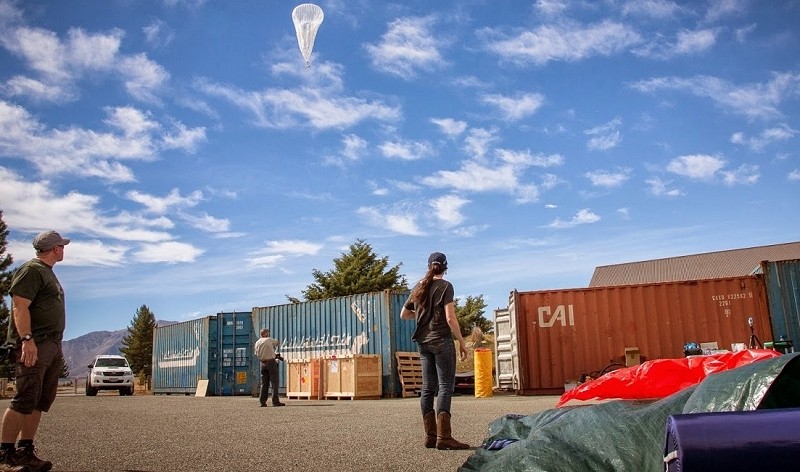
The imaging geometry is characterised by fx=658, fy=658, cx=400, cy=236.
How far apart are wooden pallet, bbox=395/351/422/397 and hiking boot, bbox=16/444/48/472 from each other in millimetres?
14509

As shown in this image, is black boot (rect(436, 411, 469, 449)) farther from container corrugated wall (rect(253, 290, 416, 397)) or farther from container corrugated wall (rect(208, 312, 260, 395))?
container corrugated wall (rect(208, 312, 260, 395))

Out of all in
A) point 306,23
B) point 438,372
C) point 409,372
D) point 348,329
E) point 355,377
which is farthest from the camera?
point 348,329

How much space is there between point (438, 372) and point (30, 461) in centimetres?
318

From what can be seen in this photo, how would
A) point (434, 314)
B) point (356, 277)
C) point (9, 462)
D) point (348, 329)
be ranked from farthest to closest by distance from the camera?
point (356, 277) < point (348, 329) < point (434, 314) < point (9, 462)

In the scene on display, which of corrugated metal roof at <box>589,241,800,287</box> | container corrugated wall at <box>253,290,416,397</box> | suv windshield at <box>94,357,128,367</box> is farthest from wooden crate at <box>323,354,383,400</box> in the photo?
corrugated metal roof at <box>589,241,800,287</box>

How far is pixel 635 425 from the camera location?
11.1ft

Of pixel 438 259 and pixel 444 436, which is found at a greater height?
pixel 438 259

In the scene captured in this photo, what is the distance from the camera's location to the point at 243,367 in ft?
83.3

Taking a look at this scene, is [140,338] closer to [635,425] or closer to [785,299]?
[785,299]

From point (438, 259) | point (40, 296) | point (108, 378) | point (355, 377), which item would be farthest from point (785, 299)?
point (108, 378)

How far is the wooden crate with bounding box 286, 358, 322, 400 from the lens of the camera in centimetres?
1920

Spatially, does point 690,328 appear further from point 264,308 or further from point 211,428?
point 264,308

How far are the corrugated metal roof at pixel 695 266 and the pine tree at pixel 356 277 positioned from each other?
14372mm

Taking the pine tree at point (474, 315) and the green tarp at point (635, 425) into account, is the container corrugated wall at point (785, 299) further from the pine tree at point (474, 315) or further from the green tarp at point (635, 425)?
the pine tree at point (474, 315)
